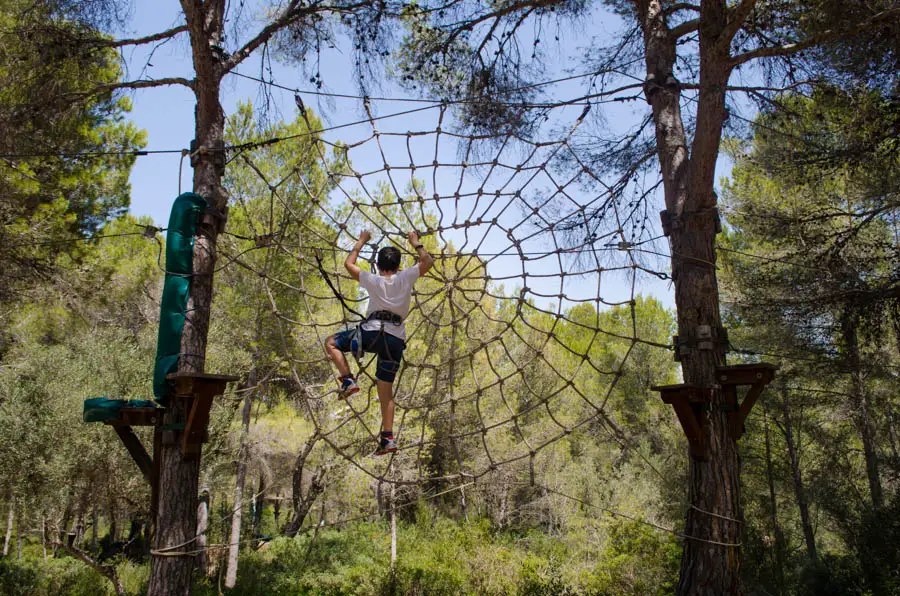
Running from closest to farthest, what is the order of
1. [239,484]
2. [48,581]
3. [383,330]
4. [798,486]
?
1. [383,330]
2. [48,581]
3. [798,486]
4. [239,484]

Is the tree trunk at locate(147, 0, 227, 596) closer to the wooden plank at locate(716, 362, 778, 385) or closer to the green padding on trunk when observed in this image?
the green padding on trunk

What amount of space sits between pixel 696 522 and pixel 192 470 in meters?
2.58

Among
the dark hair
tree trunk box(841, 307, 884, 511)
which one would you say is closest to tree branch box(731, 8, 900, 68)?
the dark hair

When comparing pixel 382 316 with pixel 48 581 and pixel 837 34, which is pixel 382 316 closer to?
pixel 837 34

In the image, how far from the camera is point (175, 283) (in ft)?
10.9

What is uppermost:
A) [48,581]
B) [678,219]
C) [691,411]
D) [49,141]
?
[49,141]

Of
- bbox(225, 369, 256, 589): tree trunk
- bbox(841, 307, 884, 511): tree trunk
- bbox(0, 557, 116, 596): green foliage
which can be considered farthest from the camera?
bbox(225, 369, 256, 589): tree trunk

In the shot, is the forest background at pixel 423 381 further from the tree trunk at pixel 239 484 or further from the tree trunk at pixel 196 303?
the tree trunk at pixel 196 303

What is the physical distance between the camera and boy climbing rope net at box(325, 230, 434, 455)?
125 inches

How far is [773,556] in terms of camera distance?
10.0 meters

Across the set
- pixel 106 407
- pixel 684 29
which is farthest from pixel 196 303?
pixel 684 29

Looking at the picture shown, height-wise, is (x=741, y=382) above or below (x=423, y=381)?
below

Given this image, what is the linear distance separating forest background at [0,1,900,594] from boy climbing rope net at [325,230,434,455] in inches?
73.6

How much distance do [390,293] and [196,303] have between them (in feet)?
→ 3.58
